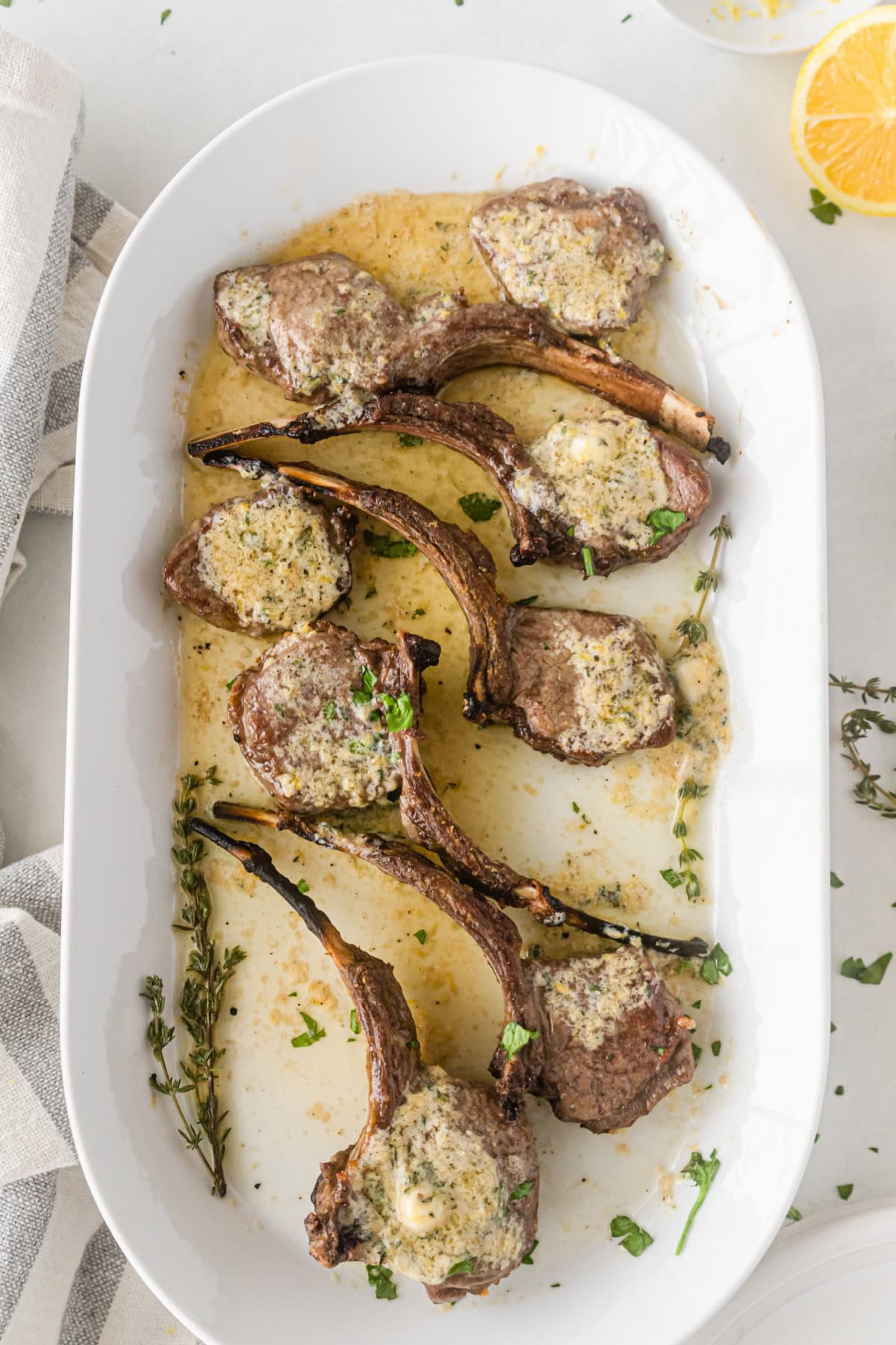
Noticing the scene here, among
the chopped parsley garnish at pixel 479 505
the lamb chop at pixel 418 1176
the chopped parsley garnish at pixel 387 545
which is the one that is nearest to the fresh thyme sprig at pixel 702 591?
the chopped parsley garnish at pixel 479 505

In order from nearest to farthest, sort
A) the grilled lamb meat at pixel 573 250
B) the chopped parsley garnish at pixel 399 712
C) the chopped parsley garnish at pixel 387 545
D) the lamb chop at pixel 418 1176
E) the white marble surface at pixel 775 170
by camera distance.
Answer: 1. the lamb chop at pixel 418 1176
2. the chopped parsley garnish at pixel 399 712
3. the grilled lamb meat at pixel 573 250
4. the chopped parsley garnish at pixel 387 545
5. the white marble surface at pixel 775 170

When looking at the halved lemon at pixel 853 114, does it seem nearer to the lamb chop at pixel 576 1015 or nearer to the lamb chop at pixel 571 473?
the lamb chop at pixel 571 473

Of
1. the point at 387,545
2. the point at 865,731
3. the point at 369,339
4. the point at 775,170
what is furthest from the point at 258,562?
the point at 775,170

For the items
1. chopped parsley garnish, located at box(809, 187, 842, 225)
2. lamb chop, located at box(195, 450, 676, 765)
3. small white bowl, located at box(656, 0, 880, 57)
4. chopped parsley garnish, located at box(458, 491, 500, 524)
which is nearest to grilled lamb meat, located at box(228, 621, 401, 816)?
lamb chop, located at box(195, 450, 676, 765)

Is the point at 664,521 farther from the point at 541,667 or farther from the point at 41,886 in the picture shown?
the point at 41,886

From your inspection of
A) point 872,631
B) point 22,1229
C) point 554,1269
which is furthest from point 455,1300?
point 872,631

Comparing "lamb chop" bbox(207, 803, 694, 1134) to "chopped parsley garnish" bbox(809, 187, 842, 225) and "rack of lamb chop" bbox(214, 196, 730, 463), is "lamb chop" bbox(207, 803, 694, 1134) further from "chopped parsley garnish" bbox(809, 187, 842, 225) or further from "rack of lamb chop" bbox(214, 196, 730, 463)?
"chopped parsley garnish" bbox(809, 187, 842, 225)
